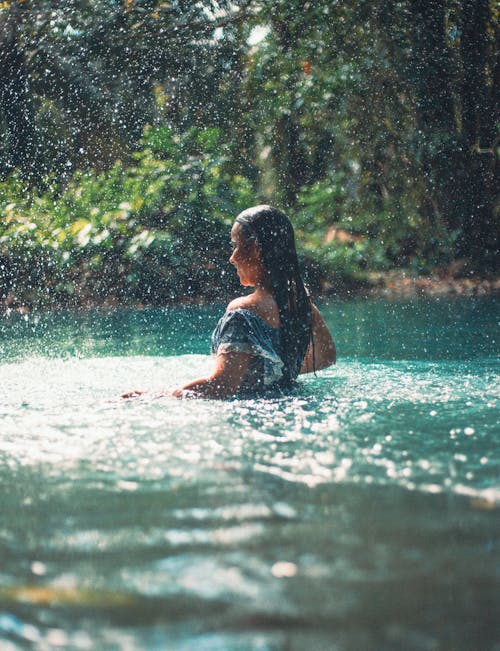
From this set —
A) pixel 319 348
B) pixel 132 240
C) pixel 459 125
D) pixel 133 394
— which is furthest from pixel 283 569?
pixel 459 125

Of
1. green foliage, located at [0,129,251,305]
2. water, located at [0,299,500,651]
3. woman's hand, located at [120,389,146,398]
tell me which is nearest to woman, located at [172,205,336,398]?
water, located at [0,299,500,651]

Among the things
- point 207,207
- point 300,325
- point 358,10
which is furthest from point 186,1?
point 300,325

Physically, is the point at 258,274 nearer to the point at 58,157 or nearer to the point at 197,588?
the point at 197,588

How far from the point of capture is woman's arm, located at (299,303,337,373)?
4.67m

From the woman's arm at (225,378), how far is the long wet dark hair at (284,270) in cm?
29

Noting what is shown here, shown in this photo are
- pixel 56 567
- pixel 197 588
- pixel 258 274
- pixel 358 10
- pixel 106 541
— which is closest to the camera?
pixel 197 588

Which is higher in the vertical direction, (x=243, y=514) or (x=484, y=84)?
(x=484, y=84)

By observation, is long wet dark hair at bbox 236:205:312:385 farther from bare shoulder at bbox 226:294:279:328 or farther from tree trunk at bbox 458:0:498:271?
tree trunk at bbox 458:0:498:271

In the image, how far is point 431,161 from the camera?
1452cm

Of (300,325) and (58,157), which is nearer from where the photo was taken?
(300,325)

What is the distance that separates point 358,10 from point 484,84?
251 centimetres

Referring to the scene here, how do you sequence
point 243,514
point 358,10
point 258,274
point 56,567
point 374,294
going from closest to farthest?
point 56,567
point 243,514
point 258,274
point 374,294
point 358,10

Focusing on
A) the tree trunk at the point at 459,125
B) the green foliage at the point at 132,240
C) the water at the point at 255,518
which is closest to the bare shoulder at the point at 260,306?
the water at the point at 255,518

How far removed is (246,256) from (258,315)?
0.97 feet
